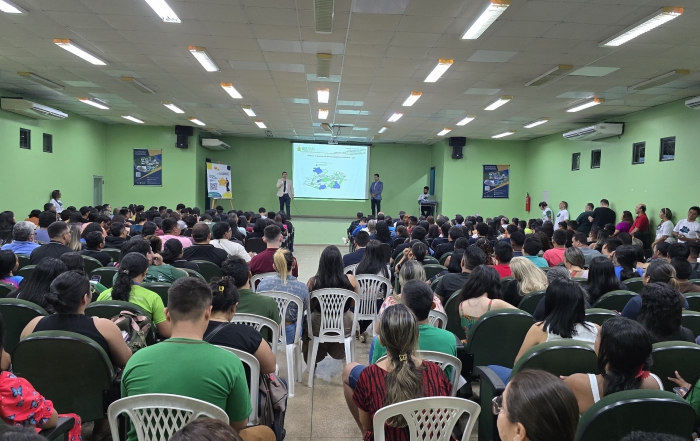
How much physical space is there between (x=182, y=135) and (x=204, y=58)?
8496 mm

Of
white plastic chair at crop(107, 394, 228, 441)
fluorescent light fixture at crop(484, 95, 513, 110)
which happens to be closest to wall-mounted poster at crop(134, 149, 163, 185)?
fluorescent light fixture at crop(484, 95, 513, 110)

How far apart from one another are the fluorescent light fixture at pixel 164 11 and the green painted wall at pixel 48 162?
681 cm

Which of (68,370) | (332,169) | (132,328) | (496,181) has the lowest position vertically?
(68,370)

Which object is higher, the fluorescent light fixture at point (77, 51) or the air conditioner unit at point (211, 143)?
the fluorescent light fixture at point (77, 51)

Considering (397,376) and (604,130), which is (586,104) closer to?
(604,130)

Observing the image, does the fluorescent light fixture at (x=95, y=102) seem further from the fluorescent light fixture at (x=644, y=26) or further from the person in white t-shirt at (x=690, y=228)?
the person in white t-shirt at (x=690, y=228)

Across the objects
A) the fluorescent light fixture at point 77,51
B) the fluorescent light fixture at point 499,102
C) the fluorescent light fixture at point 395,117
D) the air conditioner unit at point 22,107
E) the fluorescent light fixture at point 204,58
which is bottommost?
the air conditioner unit at point 22,107

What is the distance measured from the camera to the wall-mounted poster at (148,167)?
49.6ft

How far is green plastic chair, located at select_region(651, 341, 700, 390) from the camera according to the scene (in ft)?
6.84

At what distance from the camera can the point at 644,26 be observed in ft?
17.1

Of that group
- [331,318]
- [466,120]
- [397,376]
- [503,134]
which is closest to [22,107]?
[331,318]

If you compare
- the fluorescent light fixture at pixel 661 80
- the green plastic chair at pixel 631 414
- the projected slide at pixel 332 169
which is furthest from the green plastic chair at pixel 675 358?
the projected slide at pixel 332 169

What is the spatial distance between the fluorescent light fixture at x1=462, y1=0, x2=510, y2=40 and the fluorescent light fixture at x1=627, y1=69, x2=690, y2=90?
12.6 feet

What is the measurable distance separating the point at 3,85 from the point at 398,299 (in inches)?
415
